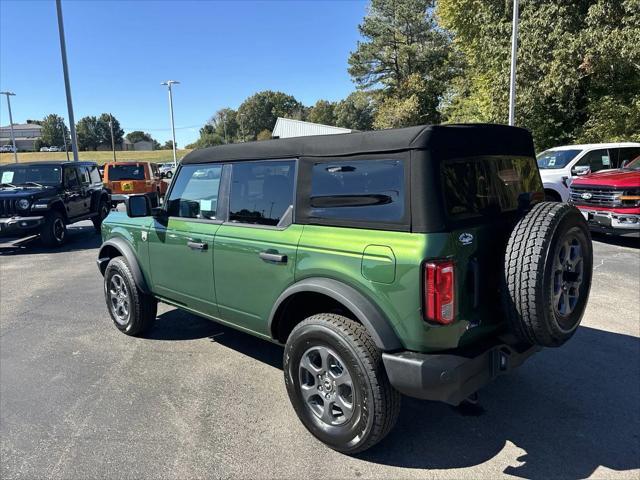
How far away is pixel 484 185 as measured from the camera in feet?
9.20

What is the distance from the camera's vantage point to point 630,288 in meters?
6.07

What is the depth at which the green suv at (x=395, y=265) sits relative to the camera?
2.41 m

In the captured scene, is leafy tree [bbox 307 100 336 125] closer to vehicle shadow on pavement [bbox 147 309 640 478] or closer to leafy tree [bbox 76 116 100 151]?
leafy tree [bbox 76 116 100 151]

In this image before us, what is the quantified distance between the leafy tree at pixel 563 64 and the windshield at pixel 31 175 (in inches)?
663

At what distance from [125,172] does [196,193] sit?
50.3ft

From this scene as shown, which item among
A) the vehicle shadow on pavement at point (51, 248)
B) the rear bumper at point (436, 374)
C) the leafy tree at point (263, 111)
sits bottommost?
the vehicle shadow on pavement at point (51, 248)

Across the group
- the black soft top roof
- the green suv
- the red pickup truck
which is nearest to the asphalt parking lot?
the green suv

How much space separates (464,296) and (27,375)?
3766 millimetres

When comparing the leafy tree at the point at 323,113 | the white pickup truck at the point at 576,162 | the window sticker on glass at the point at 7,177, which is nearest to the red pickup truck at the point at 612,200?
the white pickup truck at the point at 576,162

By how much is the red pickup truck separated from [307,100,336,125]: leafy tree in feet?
292

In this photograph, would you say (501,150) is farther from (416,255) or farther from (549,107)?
(549,107)

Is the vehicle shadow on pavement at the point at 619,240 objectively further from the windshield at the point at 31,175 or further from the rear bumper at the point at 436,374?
the windshield at the point at 31,175

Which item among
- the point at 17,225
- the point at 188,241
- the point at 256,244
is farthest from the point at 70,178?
the point at 256,244

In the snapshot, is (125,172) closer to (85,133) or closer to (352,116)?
(352,116)
